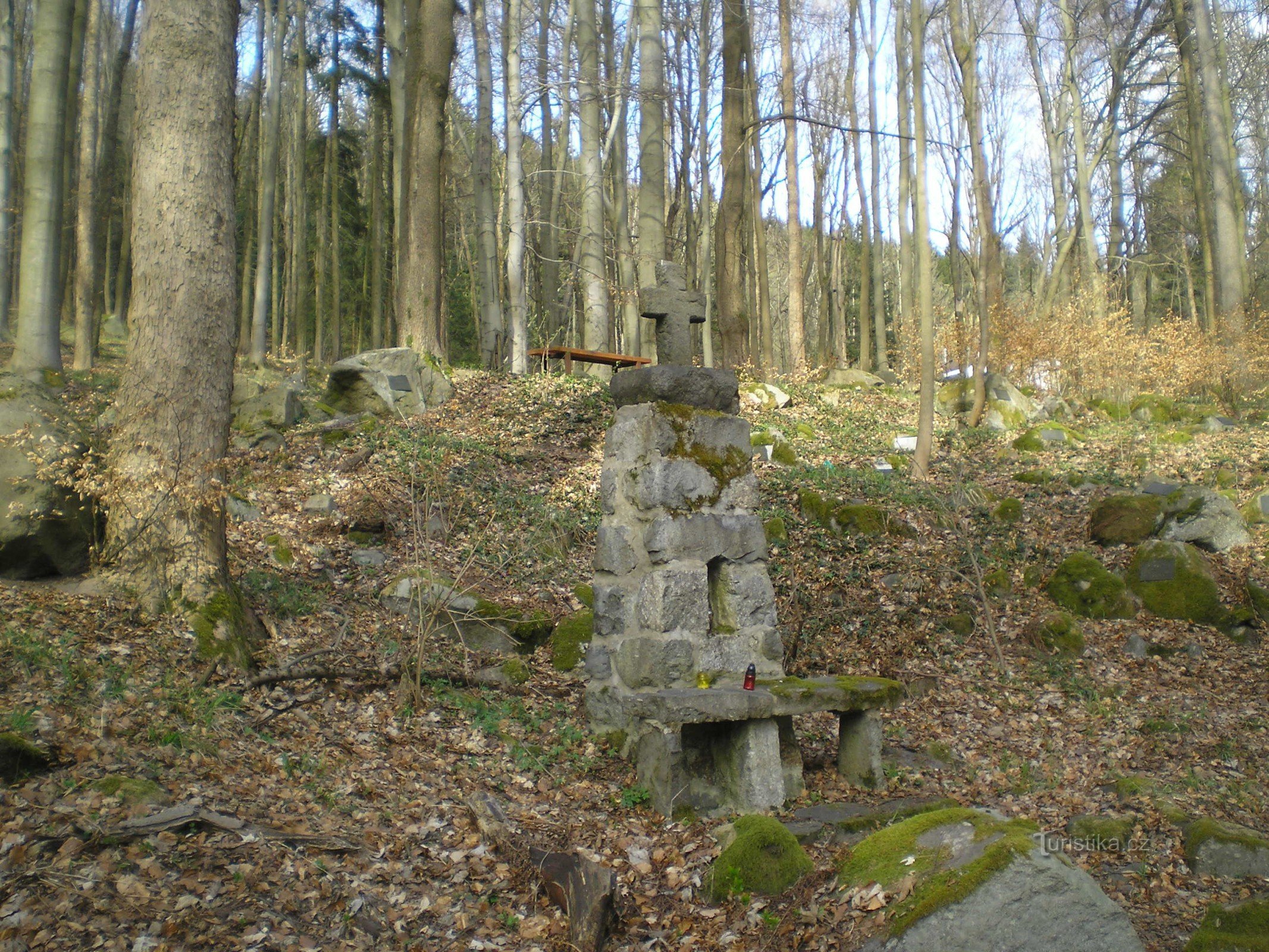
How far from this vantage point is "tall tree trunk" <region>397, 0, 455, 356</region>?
13.4 meters

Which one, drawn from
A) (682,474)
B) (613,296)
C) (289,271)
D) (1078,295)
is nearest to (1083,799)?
(682,474)

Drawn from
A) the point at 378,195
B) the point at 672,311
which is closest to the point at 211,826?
the point at 672,311

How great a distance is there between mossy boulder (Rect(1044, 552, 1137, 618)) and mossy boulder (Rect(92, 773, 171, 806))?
8.17 metres

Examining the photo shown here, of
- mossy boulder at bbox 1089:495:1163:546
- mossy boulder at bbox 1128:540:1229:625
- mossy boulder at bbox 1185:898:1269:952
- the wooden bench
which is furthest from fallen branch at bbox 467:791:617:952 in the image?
the wooden bench

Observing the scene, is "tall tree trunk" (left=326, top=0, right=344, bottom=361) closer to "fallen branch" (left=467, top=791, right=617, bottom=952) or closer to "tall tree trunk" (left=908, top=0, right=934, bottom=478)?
"tall tree trunk" (left=908, top=0, right=934, bottom=478)

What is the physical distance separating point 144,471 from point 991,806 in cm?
568

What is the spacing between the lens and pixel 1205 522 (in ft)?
31.0

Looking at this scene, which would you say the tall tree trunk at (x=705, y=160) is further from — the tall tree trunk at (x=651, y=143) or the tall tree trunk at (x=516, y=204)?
the tall tree trunk at (x=651, y=143)

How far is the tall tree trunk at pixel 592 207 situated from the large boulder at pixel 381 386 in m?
3.84

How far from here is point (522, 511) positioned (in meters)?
9.84

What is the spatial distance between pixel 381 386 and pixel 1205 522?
10198mm

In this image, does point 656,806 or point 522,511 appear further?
point 522,511

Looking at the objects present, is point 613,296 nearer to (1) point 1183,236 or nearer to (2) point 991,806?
(2) point 991,806

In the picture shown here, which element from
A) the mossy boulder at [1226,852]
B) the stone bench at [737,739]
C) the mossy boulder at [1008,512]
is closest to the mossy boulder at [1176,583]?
the mossy boulder at [1008,512]
